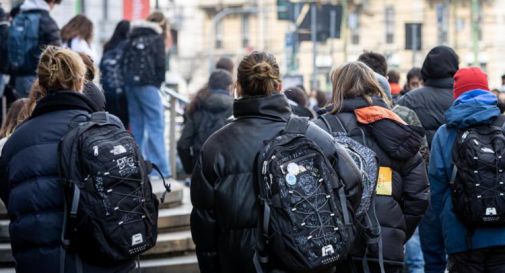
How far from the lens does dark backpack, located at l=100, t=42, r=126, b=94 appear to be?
41.6 feet

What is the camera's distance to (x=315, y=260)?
622cm

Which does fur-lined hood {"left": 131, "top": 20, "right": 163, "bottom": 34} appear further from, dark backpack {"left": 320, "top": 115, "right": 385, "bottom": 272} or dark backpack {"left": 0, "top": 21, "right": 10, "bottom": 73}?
dark backpack {"left": 320, "top": 115, "right": 385, "bottom": 272}

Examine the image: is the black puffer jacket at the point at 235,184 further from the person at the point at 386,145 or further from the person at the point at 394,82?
the person at the point at 394,82

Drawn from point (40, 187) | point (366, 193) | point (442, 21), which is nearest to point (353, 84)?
point (366, 193)

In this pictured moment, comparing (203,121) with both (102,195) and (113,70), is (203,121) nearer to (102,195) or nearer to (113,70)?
(113,70)

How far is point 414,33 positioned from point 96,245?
3431 cm

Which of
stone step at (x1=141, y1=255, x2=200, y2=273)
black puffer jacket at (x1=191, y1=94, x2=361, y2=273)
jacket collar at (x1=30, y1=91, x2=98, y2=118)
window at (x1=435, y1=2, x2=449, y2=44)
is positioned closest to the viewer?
black puffer jacket at (x1=191, y1=94, x2=361, y2=273)

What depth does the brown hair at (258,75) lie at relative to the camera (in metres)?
6.61

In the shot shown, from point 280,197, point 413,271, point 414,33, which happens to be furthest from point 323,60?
point 280,197

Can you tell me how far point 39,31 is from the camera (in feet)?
39.9

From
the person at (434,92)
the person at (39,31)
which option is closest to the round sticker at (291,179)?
the person at (434,92)

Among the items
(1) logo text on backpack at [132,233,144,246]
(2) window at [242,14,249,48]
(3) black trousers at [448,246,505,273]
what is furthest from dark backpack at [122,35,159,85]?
(2) window at [242,14,249,48]

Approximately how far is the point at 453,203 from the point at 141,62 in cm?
454

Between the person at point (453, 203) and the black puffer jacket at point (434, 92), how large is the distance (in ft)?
5.96
